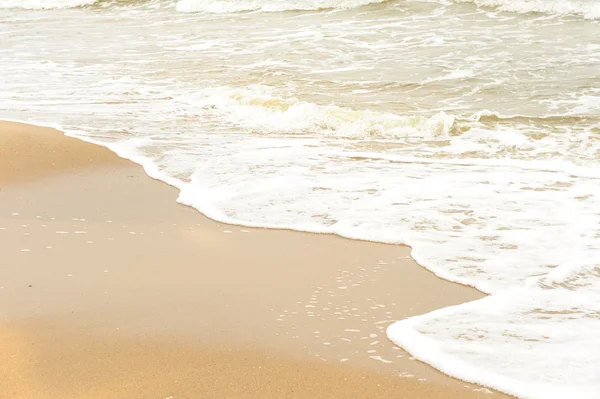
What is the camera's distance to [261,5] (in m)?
19.7

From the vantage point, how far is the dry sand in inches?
114

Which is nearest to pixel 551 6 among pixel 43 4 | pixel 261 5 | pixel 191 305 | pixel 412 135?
pixel 261 5

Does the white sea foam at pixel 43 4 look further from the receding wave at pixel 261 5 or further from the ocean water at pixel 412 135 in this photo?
the ocean water at pixel 412 135

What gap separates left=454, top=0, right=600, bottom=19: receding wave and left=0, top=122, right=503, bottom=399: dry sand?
1212cm

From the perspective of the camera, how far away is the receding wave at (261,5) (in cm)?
1822

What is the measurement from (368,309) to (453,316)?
38 cm

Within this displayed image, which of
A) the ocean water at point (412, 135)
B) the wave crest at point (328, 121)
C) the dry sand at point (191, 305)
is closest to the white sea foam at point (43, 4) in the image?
the ocean water at point (412, 135)

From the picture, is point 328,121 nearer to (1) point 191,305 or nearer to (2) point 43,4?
(1) point 191,305

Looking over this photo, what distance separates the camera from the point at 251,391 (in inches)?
112

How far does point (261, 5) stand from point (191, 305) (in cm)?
1704

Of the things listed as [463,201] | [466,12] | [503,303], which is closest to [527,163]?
[463,201]

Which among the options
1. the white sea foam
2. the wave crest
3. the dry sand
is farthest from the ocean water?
the white sea foam

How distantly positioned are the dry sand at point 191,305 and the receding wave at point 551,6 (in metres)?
12.1

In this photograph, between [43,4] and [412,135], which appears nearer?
[412,135]
